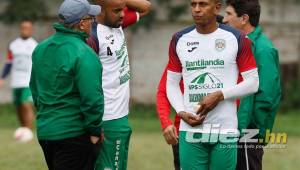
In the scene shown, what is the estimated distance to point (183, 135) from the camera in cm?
753

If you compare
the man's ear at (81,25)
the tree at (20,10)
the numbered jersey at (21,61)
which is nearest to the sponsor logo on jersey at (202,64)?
the man's ear at (81,25)

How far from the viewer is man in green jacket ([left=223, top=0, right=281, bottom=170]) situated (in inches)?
316

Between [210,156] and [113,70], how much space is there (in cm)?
114

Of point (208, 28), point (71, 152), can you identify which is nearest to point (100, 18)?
point (208, 28)

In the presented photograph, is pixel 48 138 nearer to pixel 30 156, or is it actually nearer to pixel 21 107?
pixel 30 156

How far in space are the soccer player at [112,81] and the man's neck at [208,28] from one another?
76 centimetres

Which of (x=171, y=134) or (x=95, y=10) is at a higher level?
(x=95, y=10)

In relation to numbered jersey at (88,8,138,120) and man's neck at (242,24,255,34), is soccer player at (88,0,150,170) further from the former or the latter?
man's neck at (242,24,255,34)

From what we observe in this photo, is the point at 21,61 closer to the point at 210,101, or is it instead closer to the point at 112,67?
the point at 112,67

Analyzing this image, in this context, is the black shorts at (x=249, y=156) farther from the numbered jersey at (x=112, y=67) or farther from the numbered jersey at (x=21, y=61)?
the numbered jersey at (x=21, y=61)

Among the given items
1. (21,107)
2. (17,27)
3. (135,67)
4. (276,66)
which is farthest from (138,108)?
(276,66)

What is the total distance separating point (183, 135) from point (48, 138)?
3.89 ft

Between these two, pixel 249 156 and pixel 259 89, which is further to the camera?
pixel 249 156

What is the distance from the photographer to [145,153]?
14.1 meters
